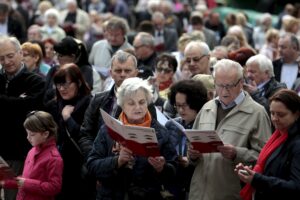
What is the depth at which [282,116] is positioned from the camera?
704 cm

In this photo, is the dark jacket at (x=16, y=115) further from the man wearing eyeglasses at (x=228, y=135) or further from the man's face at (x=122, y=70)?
the man wearing eyeglasses at (x=228, y=135)

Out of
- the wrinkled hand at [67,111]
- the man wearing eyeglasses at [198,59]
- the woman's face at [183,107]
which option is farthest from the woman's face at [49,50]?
the woman's face at [183,107]

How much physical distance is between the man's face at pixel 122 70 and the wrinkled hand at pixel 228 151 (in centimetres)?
184

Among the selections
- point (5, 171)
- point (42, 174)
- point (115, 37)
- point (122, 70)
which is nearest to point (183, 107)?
point (122, 70)

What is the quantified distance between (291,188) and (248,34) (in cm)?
1245

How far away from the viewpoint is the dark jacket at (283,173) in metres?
6.88

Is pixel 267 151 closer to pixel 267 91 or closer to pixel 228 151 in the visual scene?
pixel 228 151

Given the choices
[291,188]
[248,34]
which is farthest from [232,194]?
[248,34]

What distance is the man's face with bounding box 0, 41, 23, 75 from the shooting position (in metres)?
9.62

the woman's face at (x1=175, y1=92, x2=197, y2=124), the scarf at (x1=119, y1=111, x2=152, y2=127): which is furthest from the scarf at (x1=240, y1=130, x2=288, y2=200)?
the woman's face at (x1=175, y1=92, x2=197, y2=124)

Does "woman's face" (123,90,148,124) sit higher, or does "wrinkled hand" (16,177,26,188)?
"woman's face" (123,90,148,124)

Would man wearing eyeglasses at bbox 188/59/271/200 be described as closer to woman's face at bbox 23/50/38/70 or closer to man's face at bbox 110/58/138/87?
man's face at bbox 110/58/138/87

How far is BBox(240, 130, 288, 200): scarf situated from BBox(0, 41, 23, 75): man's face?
3.42m

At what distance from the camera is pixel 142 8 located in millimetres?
26578
